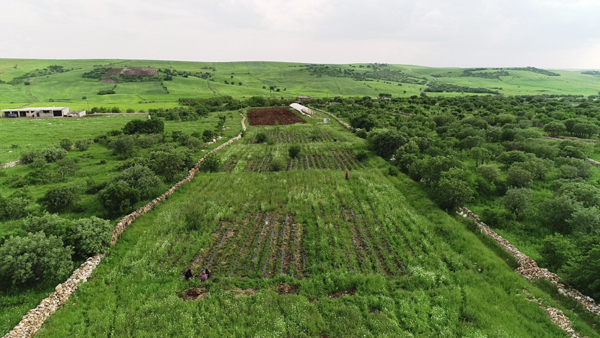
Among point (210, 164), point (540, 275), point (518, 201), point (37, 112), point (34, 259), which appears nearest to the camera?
point (34, 259)

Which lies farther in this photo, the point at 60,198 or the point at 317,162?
the point at 317,162

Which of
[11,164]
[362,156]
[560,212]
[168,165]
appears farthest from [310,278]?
[11,164]

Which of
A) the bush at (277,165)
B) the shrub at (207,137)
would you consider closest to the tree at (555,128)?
the bush at (277,165)

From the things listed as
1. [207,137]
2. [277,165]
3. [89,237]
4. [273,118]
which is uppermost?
[273,118]

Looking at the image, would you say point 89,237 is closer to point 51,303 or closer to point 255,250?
point 51,303

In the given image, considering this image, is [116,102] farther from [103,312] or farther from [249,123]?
[103,312]

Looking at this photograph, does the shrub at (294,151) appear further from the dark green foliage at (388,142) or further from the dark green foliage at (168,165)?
the dark green foliage at (168,165)
